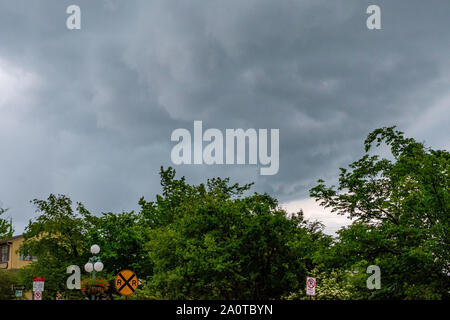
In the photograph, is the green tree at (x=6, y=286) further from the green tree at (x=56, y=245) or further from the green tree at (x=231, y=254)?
the green tree at (x=231, y=254)

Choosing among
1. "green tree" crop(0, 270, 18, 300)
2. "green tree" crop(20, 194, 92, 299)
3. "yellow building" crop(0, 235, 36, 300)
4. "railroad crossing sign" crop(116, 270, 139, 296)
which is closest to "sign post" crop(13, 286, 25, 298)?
"yellow building" crop(0, 235, 36, 300)

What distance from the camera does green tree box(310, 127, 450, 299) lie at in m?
20.3

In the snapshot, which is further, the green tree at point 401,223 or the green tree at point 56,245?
the green tree at point 56,245

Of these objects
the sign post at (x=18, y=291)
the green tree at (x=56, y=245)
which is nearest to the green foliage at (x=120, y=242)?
the green tree at (x=56, y=245)

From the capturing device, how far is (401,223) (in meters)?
22.8

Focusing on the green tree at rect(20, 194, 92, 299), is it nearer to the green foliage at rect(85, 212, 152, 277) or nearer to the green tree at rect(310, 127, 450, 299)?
the green foliage at rect(85, 212, 152, 277)

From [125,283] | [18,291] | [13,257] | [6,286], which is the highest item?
[125,283]

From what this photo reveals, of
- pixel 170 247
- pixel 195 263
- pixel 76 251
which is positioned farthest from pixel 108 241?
pixel 195 263

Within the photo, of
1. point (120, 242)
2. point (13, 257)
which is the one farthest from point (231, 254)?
point (13, 257)

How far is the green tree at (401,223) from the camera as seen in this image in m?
20.3

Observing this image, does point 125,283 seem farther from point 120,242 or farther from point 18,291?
point 18,291
